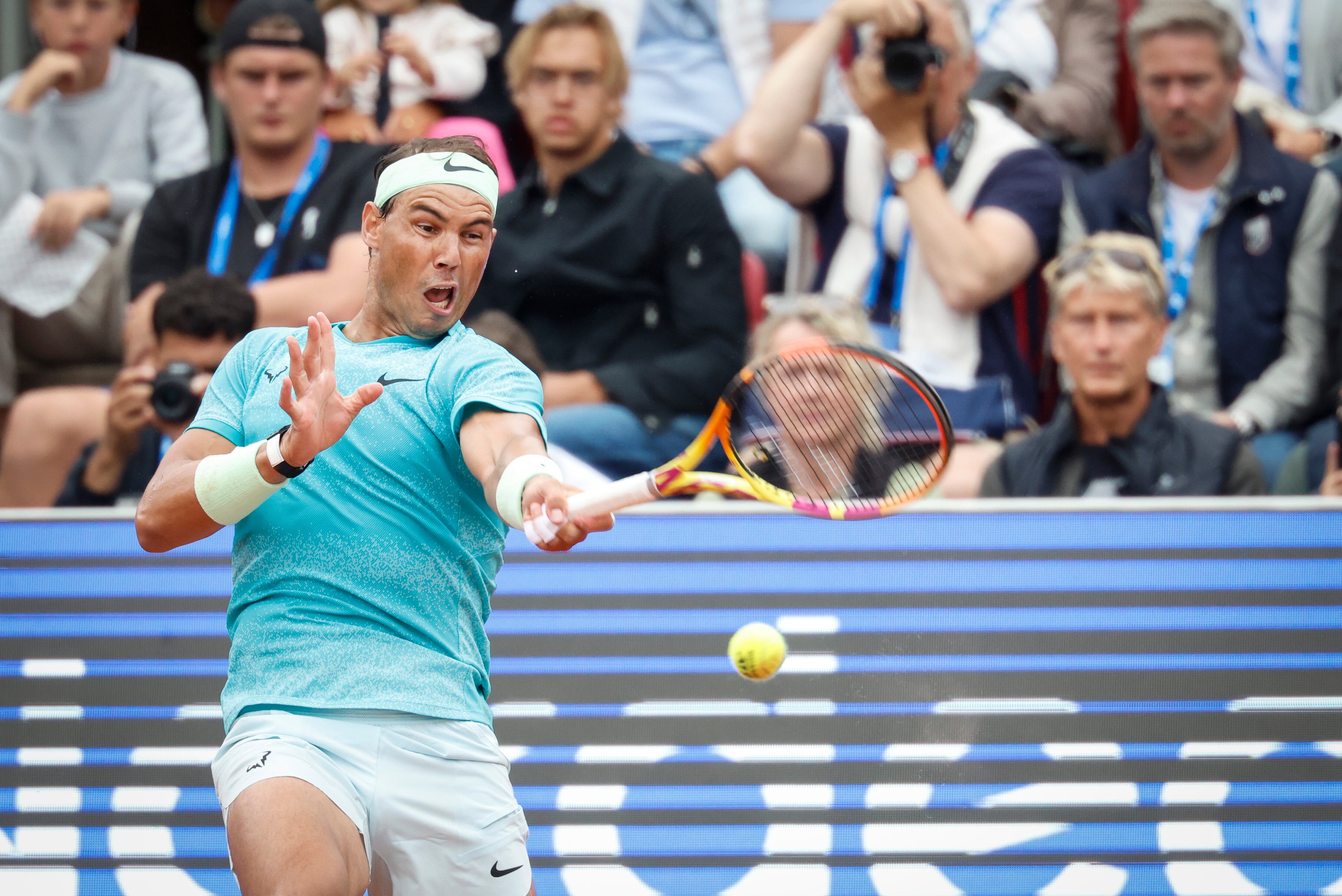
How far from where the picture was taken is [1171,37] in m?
5.83

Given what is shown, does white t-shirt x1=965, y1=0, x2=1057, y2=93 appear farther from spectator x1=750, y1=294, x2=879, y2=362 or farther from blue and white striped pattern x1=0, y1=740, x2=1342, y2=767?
blue and white striped pattern x1=0, y1=740, x2=1342, y2=767

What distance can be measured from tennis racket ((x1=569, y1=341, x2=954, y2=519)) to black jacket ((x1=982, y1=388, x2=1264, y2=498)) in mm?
648

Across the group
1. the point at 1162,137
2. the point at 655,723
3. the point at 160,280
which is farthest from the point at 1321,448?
the point at 160,280

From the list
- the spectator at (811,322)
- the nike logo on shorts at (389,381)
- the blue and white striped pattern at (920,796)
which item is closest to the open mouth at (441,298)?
the nike logo on shorts at (389,381)

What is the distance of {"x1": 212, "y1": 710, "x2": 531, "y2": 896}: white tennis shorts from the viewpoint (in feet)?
9.87

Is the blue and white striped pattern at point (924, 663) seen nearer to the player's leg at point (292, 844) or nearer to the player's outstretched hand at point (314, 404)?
the player's leg at point (292, 844)

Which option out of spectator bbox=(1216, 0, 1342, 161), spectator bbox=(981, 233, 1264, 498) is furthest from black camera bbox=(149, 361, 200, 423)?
spectator bbox=(1216, 0, 1342, 161)

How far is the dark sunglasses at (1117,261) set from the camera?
207 inches

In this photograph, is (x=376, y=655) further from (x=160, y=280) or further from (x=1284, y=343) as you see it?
(x=1284, y=343)

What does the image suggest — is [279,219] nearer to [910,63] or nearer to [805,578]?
[910,63]

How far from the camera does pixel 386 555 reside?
10.2 feet

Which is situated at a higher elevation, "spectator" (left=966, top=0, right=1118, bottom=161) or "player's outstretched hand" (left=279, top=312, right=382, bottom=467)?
"spectator" (left=966, top=0, right=1118, bottom=161)

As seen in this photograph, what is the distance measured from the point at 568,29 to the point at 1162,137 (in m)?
2.20

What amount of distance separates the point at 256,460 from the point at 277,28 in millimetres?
3538
